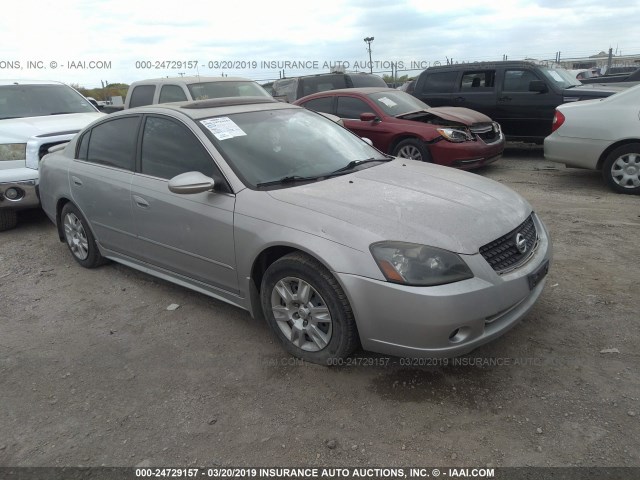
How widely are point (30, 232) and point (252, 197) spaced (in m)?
4.48

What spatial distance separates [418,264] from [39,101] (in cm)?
695

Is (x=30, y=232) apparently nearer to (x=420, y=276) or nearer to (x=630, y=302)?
(x=420, y=276)

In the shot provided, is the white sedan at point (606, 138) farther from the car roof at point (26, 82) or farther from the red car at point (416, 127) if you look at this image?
the car roof at point (26, 82)

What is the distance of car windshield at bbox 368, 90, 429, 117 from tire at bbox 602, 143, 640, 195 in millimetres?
3092

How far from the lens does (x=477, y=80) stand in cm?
979

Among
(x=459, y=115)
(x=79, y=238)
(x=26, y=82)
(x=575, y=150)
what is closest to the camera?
(x=79, y=238)

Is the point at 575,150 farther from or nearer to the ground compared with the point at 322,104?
nearer to the ground

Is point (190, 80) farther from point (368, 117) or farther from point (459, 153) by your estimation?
point (459, 153)

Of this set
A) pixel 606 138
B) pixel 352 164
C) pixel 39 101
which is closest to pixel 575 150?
pixel 606 138

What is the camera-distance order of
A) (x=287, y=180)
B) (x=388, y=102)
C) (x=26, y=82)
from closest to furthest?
1. (x=287, y=180)
2. (x=26, y=82)
3. (x=388, y=102)

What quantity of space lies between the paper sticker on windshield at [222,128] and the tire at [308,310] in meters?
1.08

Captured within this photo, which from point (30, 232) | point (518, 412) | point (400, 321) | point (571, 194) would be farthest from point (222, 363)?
point (571, 194)

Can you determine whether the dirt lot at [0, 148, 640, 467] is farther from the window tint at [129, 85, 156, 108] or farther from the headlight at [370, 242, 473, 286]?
the window tint at [129, 85, 156, 108]

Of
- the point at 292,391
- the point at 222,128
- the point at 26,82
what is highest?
the point at 26,82
